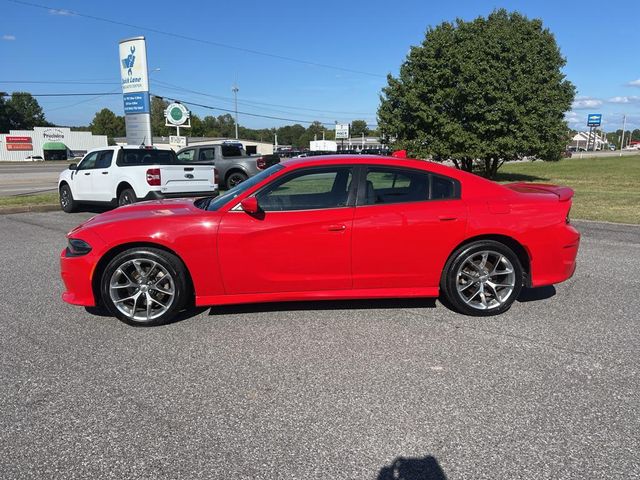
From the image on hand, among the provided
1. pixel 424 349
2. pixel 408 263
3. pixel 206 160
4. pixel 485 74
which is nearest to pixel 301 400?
pixel 424 349

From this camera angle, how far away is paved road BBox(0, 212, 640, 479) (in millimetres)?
2484

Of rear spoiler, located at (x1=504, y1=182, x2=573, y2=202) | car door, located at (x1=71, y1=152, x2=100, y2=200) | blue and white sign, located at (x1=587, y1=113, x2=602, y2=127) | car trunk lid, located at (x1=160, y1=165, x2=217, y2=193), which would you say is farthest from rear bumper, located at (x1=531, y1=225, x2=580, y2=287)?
blue and white sign, located at (x1=587, y1=113, x2=602, y2=127)

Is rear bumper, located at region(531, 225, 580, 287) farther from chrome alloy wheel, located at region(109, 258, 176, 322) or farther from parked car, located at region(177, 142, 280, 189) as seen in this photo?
parked car, located at region(177, 142, 280, 189)

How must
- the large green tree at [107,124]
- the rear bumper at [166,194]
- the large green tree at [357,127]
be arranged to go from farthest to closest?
the large green tree at [357,127]
the large green tree at [107,124]
the rear bumper at [166,194]

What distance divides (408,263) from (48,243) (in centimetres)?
682

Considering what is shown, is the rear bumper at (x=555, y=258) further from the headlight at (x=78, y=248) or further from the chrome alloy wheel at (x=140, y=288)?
the headlight at (x=78, y=248)

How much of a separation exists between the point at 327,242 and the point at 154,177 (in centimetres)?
767

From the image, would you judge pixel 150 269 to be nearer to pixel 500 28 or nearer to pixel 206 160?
pixel 206 160

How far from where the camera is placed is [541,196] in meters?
4.73

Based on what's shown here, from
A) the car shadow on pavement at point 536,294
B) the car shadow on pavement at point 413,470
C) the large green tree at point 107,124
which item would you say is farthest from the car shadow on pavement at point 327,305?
the large green tree at point 107,124

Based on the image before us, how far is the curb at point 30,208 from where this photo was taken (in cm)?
1210

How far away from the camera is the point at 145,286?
4332 mm

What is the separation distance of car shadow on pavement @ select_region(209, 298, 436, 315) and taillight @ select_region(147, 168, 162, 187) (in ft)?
22.3

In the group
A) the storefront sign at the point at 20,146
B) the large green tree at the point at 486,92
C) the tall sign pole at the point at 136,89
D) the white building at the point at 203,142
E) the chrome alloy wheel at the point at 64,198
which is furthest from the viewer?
the storefront sign at the point at 20,146
